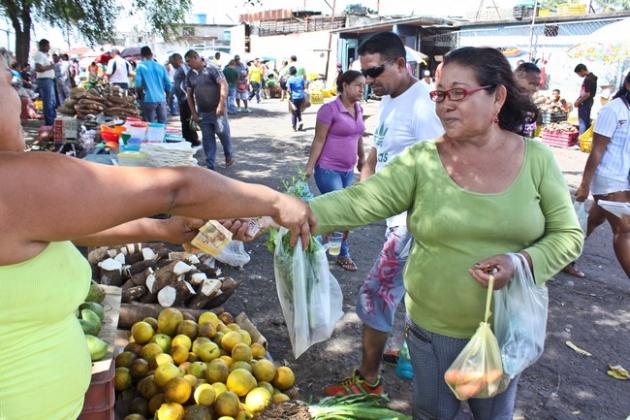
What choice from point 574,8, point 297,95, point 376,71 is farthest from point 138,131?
point 574,8

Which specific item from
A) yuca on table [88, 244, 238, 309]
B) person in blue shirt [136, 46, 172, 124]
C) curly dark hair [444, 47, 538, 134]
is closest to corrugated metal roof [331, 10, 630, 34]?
person in blue shirt [136, 46, 172, 124]

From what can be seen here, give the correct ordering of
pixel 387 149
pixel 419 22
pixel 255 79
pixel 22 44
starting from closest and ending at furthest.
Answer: pixel 387 149 < pixel 22 44 < pixel 255 79 < pixel 419 22

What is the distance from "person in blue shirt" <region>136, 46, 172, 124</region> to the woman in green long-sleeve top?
33.3 ft

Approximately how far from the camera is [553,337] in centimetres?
432

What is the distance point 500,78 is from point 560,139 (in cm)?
1285

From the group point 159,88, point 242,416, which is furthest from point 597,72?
point 242,416

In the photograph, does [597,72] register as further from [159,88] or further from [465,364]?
[465,364]

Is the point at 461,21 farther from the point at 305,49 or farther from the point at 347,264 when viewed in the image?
the point at 347,264

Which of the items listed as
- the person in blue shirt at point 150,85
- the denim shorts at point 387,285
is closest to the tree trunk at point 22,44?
the person in blue shirt at point 150,85

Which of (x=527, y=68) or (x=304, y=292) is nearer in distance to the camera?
(x=304, y=292)

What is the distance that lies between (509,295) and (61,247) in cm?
150

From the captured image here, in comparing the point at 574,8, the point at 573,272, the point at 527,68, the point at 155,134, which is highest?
the point at 574,8

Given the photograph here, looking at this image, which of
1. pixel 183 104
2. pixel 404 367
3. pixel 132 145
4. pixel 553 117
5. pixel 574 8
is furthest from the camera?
pixel 574 8

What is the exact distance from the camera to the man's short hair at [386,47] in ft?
11.6
